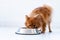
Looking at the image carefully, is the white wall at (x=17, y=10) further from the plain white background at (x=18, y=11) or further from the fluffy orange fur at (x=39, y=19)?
the fluffy orange fur at (x=39, y=19)

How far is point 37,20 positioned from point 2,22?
5.63ft

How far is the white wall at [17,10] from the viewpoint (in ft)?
14.5

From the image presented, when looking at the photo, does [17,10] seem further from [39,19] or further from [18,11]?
[39,19]

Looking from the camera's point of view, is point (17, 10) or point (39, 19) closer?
point (39, 19)

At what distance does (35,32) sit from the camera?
303 centimetres

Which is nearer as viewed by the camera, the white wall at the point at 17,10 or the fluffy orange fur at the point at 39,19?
the fluffy orange fur at the point at 39,19

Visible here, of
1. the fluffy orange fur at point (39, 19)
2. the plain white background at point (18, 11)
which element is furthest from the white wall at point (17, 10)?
the fluffy orange fur at point (39, 19)

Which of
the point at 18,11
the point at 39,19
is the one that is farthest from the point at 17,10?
the point at 39,19

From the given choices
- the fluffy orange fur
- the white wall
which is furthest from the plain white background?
the fluffy orange fur

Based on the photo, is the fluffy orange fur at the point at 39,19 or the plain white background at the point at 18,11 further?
the plain white background at the point at 18,11

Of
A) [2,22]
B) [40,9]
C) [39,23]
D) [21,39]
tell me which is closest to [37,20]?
[39,23]

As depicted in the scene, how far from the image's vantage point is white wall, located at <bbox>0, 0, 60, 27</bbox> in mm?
4430

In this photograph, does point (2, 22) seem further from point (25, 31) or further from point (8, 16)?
point (25, 31)

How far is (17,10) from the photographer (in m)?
4.54
